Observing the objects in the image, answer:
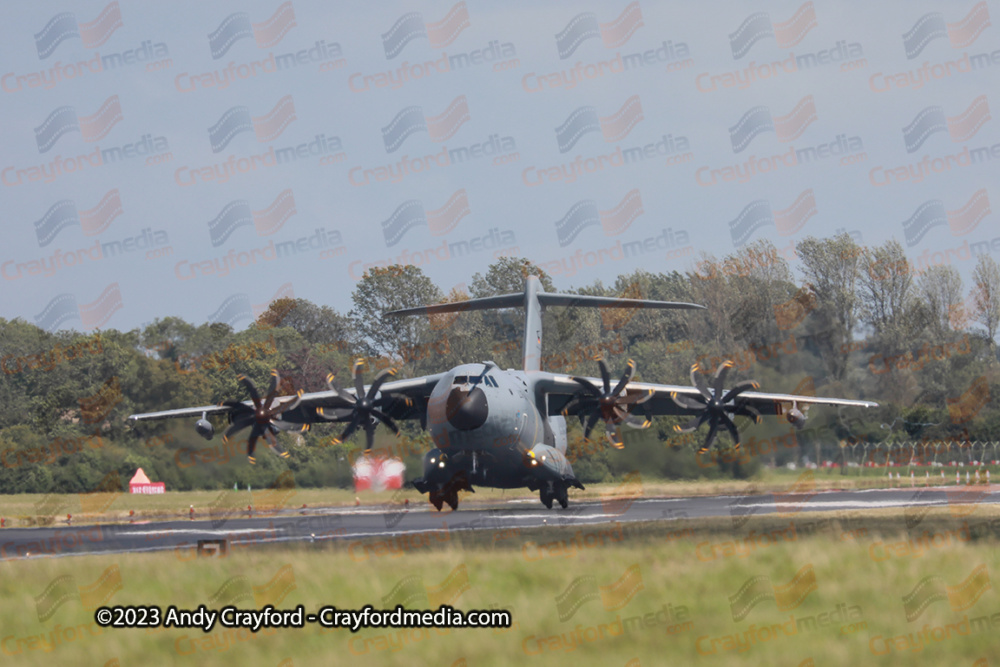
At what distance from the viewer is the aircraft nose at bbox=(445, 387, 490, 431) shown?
2838 cm

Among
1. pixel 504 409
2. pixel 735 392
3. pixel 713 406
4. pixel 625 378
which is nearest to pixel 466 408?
pixel 504 409

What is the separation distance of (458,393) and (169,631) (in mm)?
14947

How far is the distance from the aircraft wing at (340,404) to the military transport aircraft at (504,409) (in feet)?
0.15

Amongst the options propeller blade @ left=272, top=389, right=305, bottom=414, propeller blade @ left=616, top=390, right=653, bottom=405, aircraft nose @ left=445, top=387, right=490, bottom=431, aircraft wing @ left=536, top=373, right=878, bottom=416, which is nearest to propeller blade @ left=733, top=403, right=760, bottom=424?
aircraft wing @ left=536, top=373, right=878, bottom=416

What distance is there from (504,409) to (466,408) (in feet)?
6.40

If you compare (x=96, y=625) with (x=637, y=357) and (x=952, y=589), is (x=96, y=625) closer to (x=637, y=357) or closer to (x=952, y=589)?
(x=952, y=589)

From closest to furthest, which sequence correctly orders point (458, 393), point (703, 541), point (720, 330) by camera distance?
1. point (703, 541)
2. point (458, 393)
3. point (720, 330)

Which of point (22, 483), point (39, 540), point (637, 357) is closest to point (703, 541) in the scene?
point (39, 540)

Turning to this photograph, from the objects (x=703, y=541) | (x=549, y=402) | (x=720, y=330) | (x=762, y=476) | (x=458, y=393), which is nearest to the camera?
(x=703, y=541)

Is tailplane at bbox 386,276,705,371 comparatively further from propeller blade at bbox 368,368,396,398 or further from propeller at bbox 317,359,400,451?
propeller at bbox 317,359,400,451

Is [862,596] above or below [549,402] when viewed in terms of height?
below

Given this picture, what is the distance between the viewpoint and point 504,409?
98.2ft

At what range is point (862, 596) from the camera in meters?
15.7

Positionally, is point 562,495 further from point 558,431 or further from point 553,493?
point 558,431
